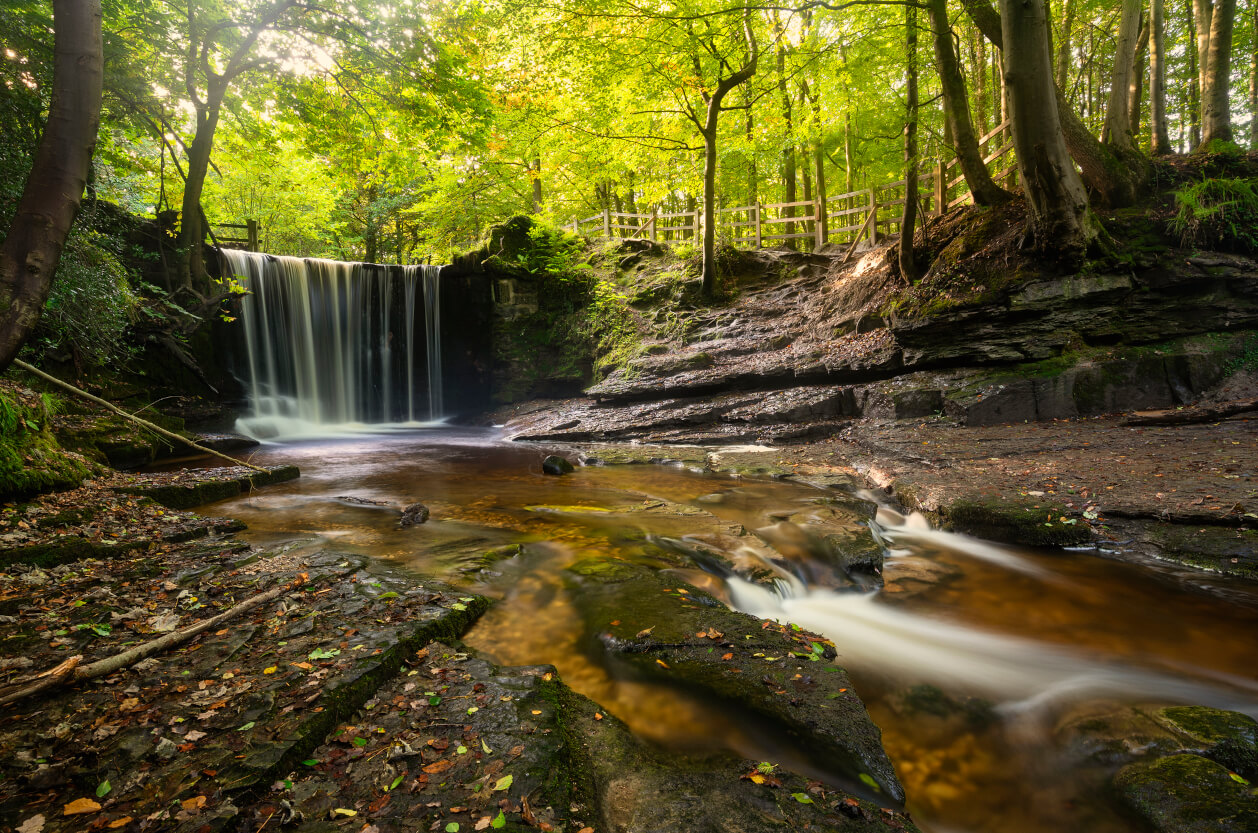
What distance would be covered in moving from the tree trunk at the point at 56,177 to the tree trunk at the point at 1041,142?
35.6 feet

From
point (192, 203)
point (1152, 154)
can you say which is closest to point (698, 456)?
point (1152, 154)

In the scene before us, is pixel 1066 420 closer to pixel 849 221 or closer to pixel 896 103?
pixel 896 103

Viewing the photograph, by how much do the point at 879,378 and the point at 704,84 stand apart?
27.8 ft

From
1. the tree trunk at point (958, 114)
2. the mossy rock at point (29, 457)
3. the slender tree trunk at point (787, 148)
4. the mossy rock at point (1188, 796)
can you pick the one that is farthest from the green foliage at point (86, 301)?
the tree trunk at point (958, 114)

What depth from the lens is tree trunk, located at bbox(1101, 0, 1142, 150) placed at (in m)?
9.72

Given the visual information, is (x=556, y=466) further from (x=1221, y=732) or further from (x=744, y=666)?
(x=1221, y=732)

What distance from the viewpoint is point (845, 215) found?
18.6m

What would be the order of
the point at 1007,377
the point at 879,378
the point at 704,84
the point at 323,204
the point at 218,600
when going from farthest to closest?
the point at 323,204, the point at 704,84, the point at 879,378, the point at 1007,377, the point at 218,600

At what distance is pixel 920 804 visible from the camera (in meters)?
2.51

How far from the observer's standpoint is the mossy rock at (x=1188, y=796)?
6.97 ft

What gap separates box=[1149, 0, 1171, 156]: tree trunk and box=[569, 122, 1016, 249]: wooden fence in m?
2.46

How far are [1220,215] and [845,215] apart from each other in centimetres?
1089

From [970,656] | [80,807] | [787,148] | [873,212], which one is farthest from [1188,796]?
[787,148]

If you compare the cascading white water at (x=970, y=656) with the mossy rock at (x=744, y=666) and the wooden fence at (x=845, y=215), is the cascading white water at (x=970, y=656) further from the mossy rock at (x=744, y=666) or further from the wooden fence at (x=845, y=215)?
the wooden fence at (x=845, y=215)
